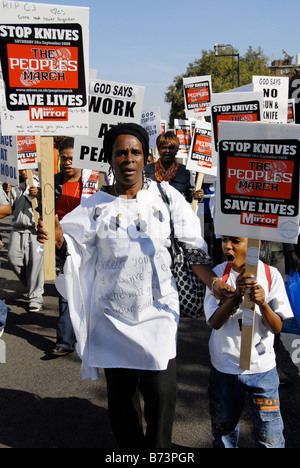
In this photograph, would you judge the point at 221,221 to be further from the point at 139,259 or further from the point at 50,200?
the point at 50,200

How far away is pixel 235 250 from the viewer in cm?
289

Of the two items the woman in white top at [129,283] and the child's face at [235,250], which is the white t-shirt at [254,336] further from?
the woman in white top at [129,283]

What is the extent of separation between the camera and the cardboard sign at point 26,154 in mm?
5660

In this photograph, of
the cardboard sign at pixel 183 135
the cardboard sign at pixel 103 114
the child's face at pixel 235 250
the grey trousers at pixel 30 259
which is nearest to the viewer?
the child's face at pixel 235 250

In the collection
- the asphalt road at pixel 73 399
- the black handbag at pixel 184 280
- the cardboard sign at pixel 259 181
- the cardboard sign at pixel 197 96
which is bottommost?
the asphalt road at pixel 73 399

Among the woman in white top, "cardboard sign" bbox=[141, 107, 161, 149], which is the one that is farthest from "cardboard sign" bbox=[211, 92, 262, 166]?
"cardboard sign" bbox=[141, 107, 161, 149]

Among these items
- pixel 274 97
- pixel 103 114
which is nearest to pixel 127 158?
pixel 103 114

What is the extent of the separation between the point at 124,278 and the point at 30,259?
156 inches

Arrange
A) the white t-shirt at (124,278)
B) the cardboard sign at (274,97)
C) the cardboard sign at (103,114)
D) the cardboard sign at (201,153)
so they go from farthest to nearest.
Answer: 1. the cardboard sign at (274,97)
2. the cardboard sign at (201,153)
3. the cardboard sign at (103,114)
4. the white t-shirt at (124,278)

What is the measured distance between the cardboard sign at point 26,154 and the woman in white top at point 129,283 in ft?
9.54

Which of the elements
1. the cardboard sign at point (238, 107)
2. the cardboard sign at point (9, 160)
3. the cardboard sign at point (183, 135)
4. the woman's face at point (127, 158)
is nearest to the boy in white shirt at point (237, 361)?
the woman's face at point (127, 158)
